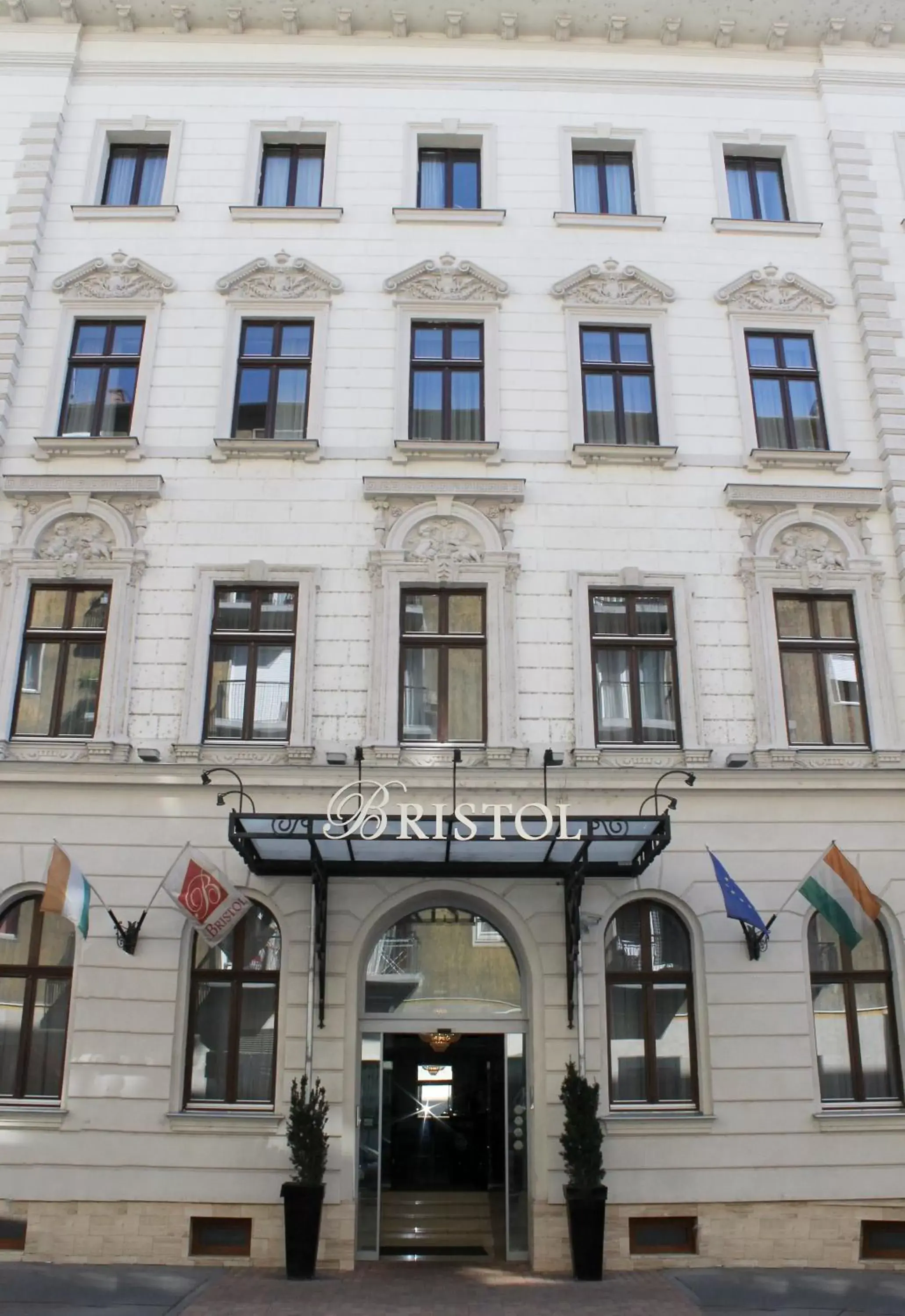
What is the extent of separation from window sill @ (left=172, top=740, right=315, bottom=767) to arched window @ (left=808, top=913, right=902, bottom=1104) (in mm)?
6505

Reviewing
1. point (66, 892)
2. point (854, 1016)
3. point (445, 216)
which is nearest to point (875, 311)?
point (445, 216)

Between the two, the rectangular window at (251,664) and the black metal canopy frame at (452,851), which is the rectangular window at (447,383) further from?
the black metal canopy frame at (452,851)

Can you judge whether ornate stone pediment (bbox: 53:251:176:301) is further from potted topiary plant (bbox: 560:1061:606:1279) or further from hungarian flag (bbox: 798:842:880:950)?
potted topiary plant (bbox: 560:1061:606:1279)

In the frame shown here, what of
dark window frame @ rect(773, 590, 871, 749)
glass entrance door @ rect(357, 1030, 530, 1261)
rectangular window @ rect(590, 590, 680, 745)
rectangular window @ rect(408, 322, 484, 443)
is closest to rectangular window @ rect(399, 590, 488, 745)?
rectangular window @ rect(590, 590, 680, 745)

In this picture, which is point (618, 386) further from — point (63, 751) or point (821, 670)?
point (63, 751)

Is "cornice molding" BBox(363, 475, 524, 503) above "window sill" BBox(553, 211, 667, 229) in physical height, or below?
below

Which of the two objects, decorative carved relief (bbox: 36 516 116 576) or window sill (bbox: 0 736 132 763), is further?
decorative carved relief (bbox: 36 516 116 576)

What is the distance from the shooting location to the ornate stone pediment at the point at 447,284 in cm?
1542

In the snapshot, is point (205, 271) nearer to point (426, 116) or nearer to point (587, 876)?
point (426, 116)

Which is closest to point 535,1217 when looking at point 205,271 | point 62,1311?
point 62,1311

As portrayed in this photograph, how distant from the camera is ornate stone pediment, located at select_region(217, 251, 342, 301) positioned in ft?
50.4

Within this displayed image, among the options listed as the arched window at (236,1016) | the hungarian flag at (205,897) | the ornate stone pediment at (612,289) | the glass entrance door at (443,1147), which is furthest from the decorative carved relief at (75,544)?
the ornate stone pediment at (612,289)

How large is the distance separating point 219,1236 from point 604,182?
51.1 ft

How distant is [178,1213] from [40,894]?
3910 mm
